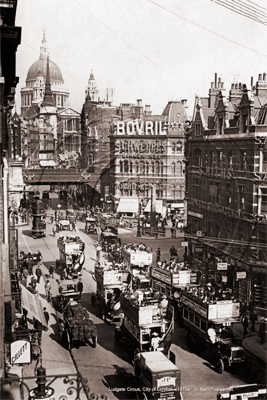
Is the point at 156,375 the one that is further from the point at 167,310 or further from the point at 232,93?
the point at 232,93

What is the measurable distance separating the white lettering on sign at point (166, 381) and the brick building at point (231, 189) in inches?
438

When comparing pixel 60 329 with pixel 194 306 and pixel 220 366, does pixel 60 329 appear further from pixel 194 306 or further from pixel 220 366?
pixel 220 366

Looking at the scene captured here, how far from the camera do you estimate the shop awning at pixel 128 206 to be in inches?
1898

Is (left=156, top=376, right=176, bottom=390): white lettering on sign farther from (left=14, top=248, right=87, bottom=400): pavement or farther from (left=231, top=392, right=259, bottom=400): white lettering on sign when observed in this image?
(left=14, top=248, right=87, bottom=400): pavement

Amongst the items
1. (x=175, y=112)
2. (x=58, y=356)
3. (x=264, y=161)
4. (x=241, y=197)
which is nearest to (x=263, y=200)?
(x=241, y=197)

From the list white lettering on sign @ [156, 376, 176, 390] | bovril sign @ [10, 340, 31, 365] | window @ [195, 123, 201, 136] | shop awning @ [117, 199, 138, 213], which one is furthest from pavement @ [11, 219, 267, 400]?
shop awning @ [117, 199, 138, 213]

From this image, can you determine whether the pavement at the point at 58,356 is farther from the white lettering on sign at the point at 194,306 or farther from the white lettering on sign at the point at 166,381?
the white lettering on sign at the point at 166,381

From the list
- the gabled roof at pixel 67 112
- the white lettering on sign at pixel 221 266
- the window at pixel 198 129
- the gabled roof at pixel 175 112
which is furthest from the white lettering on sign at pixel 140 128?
A: the white lettering on sign at pixel 221 266

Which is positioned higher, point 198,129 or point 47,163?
point 198,129

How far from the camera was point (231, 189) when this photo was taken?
28.2 m

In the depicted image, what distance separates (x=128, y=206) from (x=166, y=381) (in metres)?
35.5

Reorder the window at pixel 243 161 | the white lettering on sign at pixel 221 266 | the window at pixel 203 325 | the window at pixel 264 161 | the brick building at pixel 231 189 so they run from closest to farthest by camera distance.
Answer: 1. the window at pixel 203 325
2. the window at pixel 264 161
3. the brick building at pixel 231 189
4. the white lettering on sign at pixel 221 266
5. the window at pixel 243 161

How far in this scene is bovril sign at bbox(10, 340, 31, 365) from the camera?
42.8ft

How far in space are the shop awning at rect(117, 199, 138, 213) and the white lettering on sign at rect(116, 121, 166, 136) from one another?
758 cm
